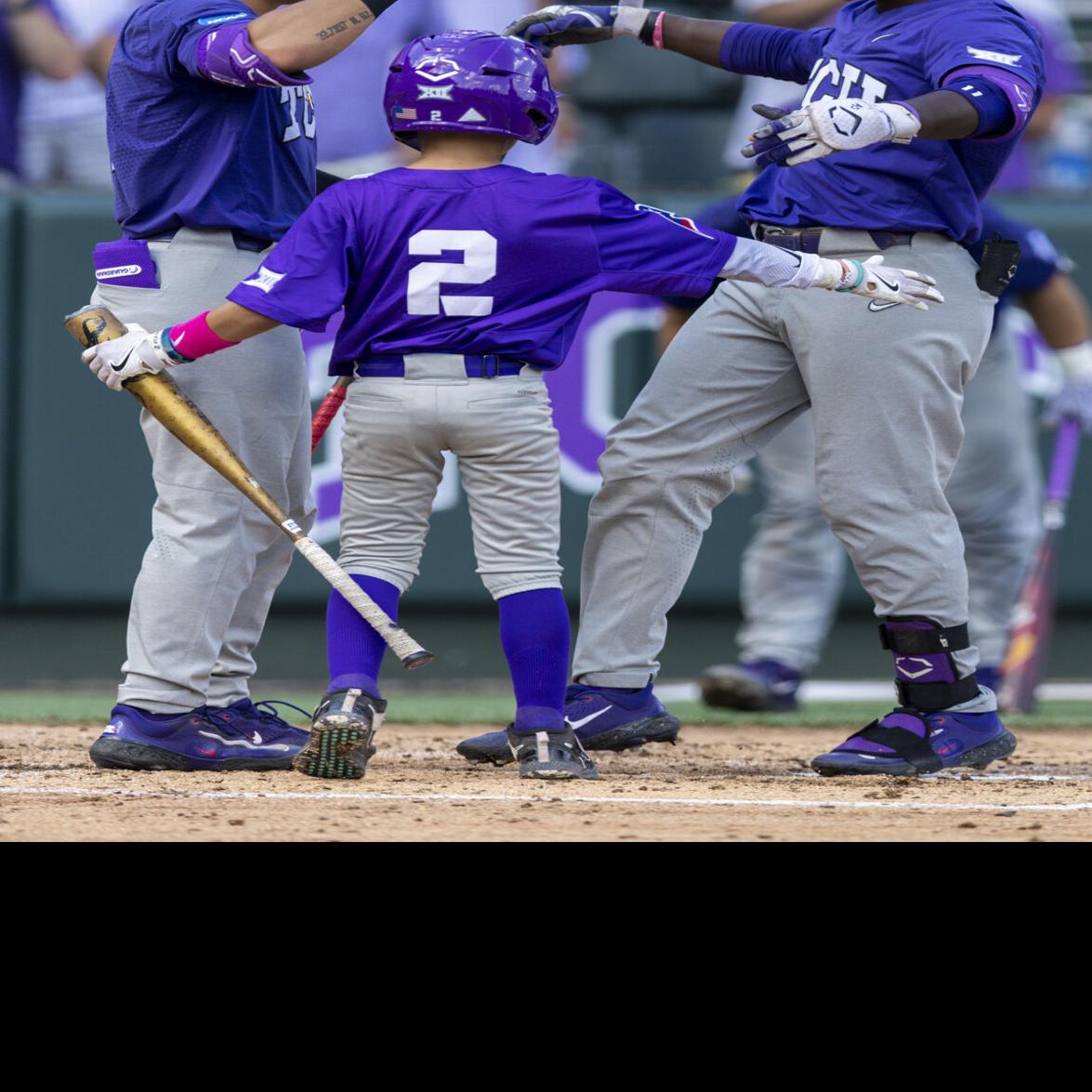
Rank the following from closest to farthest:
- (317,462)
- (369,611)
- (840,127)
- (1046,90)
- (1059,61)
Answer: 1. (840,127)
2. (369,611)
3. (317,462)
4. (1046,90)
5. (1059,61)

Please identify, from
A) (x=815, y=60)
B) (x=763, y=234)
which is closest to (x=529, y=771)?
(x=763, y=234)

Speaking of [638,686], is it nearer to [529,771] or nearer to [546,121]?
[529,771]

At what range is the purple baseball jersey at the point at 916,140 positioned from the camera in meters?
3.55

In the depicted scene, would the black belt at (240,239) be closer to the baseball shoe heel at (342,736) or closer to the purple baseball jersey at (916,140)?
the baseball shoe heel at (342,736)

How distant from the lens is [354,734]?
3.38 meters

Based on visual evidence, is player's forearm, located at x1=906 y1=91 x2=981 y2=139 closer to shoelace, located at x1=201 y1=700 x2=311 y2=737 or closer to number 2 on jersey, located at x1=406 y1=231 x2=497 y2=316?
number 2 on jersey, located at x1=406 y1=231 x2=497 y2=316

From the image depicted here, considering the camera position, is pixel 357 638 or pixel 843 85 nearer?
pixel 357 638

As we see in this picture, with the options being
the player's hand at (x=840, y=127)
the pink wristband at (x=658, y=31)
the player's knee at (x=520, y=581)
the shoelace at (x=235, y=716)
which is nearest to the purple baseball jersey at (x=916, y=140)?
the player's hand at (x=840, y=127)

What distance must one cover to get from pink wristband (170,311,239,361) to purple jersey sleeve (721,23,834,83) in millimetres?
1409

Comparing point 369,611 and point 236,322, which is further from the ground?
point 236,322

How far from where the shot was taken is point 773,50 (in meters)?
3.99

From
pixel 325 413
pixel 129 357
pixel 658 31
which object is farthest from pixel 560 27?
pixel 129 357

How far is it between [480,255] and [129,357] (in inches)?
26.8

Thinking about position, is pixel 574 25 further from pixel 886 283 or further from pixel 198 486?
pixel 198 486
